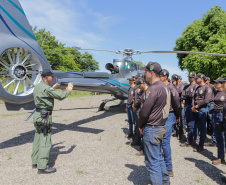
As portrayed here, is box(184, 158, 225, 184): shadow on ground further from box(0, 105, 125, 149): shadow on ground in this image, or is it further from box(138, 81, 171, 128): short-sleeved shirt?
box(0, 105, 125, 149): shadow on ground

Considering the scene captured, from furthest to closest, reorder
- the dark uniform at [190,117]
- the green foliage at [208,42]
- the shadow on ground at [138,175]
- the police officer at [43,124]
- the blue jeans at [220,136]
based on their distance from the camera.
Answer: the green foliage at [208,42], the dark uniform at [190,117], the blue jeans at [220,136], the police officer at [43,124], the shadow on ground at [138,175]

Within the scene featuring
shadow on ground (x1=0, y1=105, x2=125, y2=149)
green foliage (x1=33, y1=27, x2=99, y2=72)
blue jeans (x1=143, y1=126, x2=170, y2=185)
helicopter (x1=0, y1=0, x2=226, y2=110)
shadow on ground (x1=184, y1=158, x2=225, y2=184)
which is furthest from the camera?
green foliage (x1=33, y1=27, x2=99, y2=72)

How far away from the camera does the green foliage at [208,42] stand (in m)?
15.8

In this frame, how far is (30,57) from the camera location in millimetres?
4688

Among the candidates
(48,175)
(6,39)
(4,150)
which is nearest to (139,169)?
(48,175)

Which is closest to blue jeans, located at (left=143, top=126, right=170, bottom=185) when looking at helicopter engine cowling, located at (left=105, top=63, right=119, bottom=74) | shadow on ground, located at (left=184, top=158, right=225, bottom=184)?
shadow on ground, located at (left=184, top=158, right=225, bottom=184)

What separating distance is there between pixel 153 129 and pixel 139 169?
1.60 metres

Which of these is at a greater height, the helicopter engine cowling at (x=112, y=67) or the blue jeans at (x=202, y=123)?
Result: the helicopter engine cowling at (x=112, y=67)

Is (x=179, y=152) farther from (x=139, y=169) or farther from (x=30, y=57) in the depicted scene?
(x=30, y=57)

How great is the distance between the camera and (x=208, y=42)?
17703 mm

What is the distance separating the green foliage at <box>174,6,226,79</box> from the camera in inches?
620

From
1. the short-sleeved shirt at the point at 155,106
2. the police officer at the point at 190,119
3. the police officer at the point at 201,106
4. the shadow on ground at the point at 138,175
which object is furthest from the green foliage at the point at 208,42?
the short-sleeved shirt at the point at 155,106

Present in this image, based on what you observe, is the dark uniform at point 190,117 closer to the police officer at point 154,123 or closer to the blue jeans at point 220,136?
the blue jeans at point 220,136

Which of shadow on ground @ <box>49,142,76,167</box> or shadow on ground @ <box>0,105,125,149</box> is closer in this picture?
shadow on ground @ <box>49,142,76,167</box>
